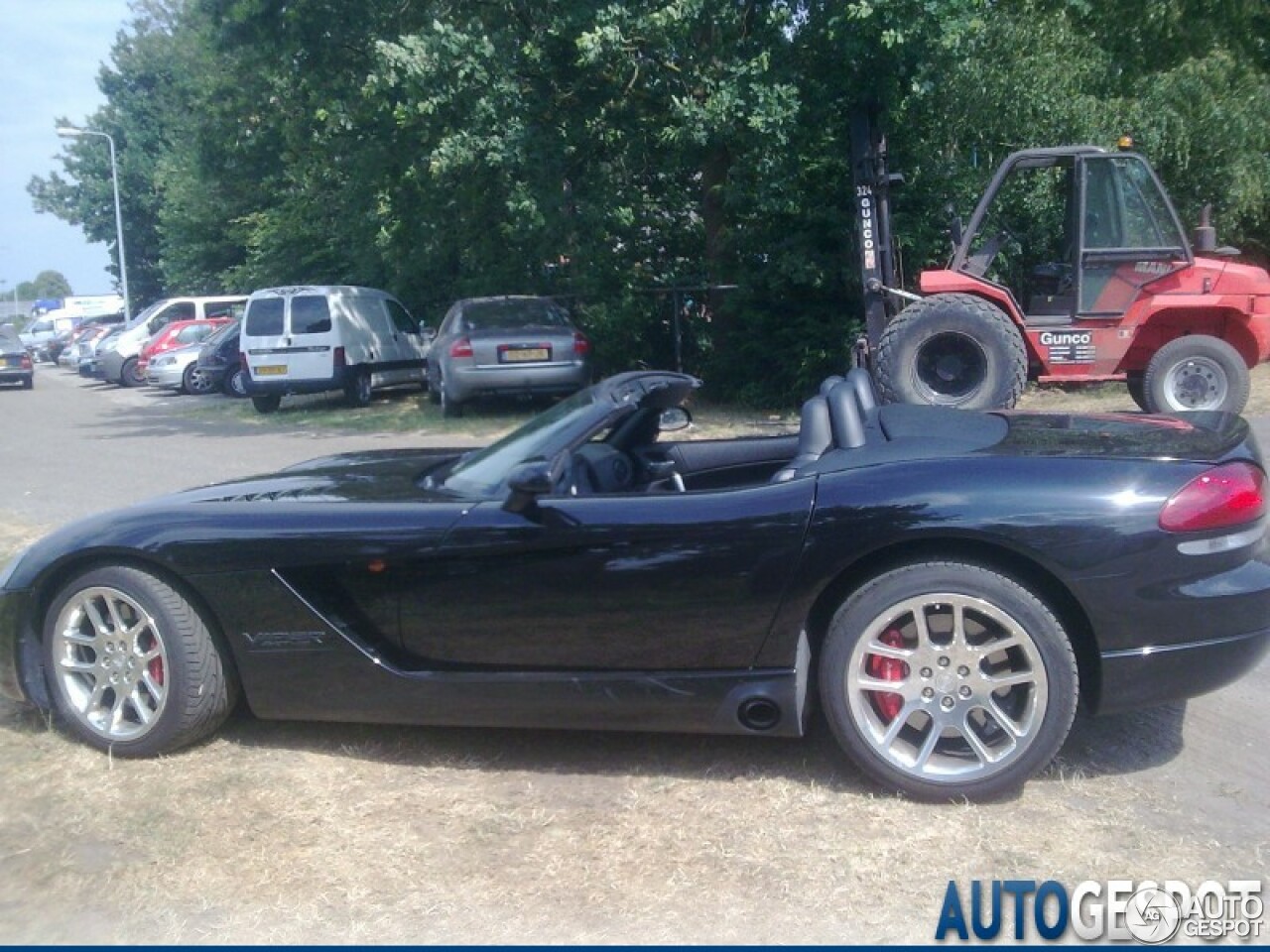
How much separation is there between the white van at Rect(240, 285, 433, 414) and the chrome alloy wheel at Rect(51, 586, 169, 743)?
14347 millimetres

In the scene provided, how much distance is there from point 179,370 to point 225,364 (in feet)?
10.7

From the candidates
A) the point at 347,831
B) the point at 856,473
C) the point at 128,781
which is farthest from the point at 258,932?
the point at 856,473

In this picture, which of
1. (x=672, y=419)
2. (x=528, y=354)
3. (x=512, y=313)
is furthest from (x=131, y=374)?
(x=672, y=419)

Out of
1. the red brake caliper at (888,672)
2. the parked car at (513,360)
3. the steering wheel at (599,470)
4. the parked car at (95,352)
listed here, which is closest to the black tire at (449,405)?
the parked car at (513,360)

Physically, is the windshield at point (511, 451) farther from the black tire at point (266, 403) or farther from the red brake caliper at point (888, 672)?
the black tire at point (266, 403)

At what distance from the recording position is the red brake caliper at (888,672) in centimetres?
399

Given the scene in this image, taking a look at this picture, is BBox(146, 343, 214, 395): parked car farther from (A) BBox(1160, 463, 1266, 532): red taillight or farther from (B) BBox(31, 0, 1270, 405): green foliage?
(A) BBox(1160, 463, 1266, 532): red taillight

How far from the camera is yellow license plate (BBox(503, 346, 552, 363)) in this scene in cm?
1555

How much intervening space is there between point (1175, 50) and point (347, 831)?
1824cm

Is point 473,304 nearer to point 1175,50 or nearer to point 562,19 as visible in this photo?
point 562,19

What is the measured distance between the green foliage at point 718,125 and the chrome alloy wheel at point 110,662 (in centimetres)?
1024

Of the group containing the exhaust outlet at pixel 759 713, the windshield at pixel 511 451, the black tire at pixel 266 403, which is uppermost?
the windshield at pixel 511 451

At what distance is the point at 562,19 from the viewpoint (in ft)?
48.0

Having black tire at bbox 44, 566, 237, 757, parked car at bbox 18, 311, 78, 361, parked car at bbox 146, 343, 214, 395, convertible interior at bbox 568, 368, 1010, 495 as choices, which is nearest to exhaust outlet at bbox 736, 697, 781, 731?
convertible interior at bbox 568, 368, 1010, 495
